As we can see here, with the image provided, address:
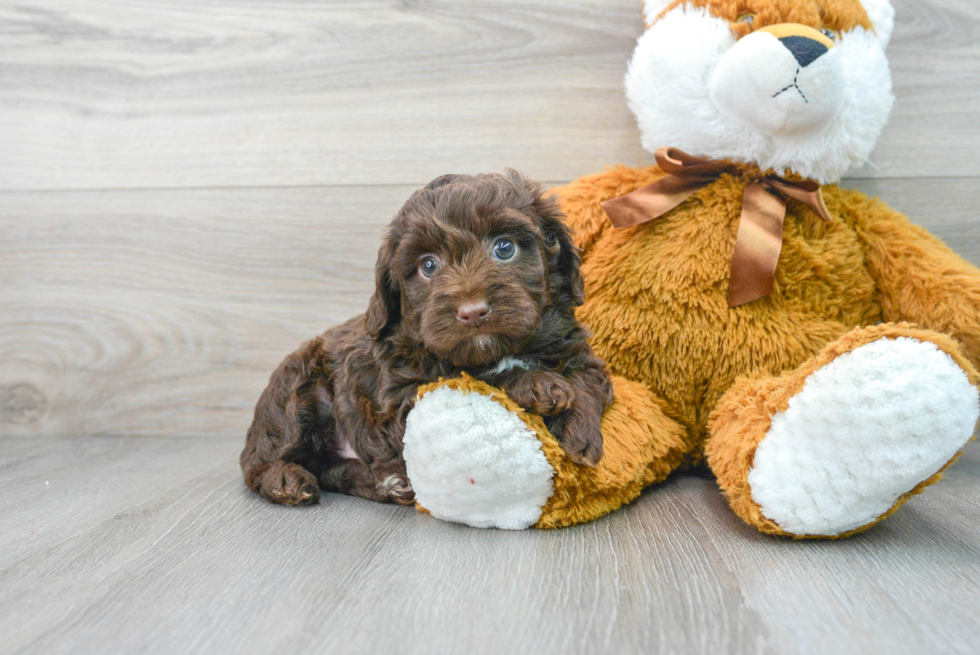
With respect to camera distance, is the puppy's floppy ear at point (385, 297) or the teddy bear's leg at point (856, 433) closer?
the teddy bear's leg at point (856, 433)

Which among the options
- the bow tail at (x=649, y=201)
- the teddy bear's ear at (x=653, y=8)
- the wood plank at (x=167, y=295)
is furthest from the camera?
the wood plank at (x=167, y=295)

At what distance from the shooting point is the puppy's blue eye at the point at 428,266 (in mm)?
1466

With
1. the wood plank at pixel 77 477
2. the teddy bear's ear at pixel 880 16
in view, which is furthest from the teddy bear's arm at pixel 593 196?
the wood plank at pixel 77 477

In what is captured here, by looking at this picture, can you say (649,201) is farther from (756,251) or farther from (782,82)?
(782,82)

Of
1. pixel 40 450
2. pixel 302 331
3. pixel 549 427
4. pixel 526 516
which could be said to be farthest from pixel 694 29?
pixel 40 450

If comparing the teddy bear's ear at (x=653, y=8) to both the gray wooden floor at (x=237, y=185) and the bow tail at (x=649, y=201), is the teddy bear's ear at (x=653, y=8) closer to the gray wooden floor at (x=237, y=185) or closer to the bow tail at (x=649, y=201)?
the gray wooden floor at (x=237, y=185)

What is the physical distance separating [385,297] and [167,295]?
1310 mm

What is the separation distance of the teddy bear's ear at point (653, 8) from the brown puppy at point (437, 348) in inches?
28.9

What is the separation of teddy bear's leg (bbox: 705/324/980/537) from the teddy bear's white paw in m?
0.44

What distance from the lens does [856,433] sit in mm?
1267

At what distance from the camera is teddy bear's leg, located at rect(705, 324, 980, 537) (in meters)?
1.23

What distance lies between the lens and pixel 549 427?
1.48 metres

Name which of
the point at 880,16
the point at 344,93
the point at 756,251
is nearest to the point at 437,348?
the point at 756,251

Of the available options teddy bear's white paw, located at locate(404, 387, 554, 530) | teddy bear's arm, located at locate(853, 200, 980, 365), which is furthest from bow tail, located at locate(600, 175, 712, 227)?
teddy bear's white paw, located at locate(404, 387, 554, 530)
